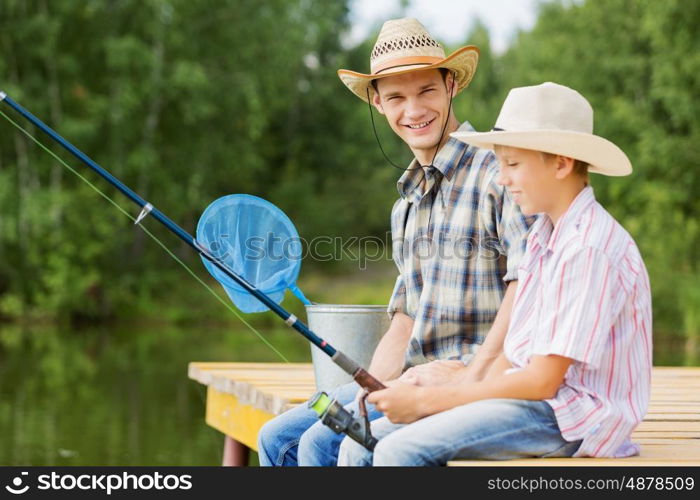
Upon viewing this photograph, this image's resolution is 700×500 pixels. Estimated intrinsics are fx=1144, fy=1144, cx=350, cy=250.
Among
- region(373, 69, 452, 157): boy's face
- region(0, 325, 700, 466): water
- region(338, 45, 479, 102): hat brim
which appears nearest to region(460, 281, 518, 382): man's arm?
region(373, 69, 452, 157): boy's face

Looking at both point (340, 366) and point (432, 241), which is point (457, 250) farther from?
point (340, 366)

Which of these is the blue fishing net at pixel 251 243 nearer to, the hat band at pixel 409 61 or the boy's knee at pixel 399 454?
the hat band at pixel 409 61

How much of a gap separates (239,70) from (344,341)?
16510mm

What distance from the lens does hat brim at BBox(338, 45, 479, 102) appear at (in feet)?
9.52

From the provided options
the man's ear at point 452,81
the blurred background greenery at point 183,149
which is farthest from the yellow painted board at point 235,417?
the blurred background greenery at point 183,149

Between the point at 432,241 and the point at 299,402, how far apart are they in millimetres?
918

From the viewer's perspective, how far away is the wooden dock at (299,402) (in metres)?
2.50

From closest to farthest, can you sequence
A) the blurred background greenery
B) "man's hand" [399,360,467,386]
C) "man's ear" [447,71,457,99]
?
1. "man's hand" [399,360,467,386]
2. "man's ear" [447,71,457,99]
3. the blurred background greenery

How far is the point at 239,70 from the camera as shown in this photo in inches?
759

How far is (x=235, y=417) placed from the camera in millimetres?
4285

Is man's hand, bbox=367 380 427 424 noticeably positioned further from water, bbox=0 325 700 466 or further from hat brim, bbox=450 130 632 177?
water, bbox=0 325 700 466

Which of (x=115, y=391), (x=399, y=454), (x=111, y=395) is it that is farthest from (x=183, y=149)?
(x=399, y=454)
